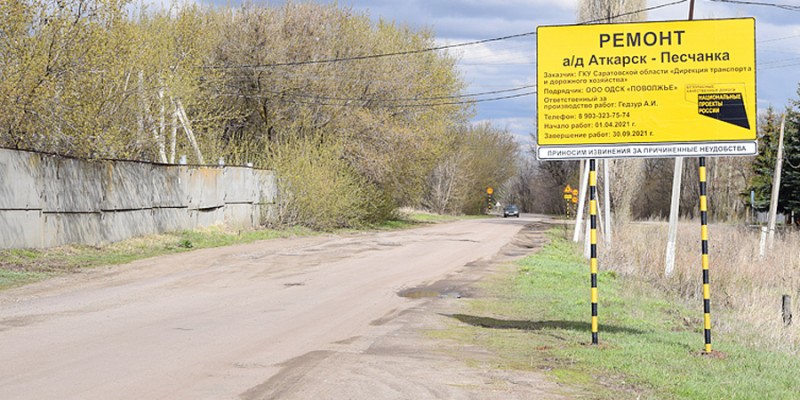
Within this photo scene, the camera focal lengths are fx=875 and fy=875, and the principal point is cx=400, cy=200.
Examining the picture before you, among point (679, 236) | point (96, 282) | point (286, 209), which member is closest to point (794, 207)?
point (679, 236)

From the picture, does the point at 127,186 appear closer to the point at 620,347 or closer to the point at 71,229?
the point at 71,229

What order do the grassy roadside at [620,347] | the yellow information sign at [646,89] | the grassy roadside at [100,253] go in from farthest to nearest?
1. the grassy roadside at [100,253]
2. the yellow information sign at [646,89]
3. the grassy roadside at [620,347]

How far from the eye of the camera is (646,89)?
35.0ft

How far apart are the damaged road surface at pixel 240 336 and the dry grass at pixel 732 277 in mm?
4878

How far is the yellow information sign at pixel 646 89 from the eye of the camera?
10500 millimetres

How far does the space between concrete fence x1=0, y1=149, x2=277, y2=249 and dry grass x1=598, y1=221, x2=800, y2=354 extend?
1355cm

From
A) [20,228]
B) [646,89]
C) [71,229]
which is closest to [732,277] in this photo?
[646,89]

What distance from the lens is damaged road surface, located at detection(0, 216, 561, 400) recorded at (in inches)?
307

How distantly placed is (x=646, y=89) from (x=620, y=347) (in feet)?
10.3

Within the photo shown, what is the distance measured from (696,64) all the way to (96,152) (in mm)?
17383

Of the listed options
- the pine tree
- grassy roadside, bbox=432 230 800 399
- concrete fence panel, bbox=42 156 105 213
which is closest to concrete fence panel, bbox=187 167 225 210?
concrete fence panel, bbox=42 156 105 213

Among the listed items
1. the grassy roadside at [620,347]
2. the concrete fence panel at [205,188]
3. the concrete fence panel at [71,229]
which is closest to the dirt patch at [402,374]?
the grassy roadside at [620,347]

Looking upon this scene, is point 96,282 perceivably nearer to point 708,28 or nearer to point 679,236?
point 708,28

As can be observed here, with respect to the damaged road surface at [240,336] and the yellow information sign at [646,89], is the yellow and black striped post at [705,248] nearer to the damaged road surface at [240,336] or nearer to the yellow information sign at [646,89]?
the yellow information sign at [646,89]
